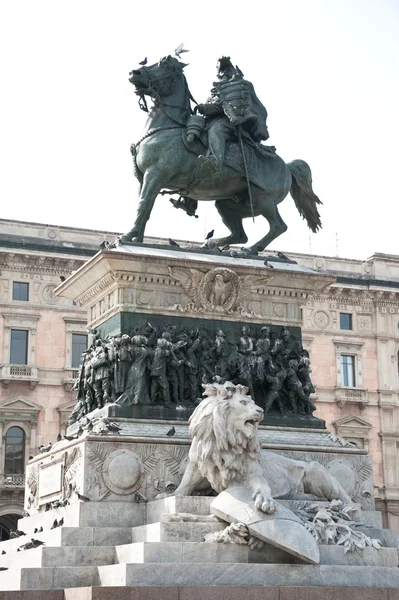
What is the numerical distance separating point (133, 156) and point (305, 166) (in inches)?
120

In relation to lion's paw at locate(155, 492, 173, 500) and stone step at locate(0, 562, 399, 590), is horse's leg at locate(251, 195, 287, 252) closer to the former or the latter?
lion's paw at locate(155, 492, 173, 500)

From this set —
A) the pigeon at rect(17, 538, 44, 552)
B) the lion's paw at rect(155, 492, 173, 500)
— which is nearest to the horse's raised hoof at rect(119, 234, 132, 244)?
the lion's paw at rect(155, 492, 173, 500)

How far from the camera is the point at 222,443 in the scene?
1410 cm

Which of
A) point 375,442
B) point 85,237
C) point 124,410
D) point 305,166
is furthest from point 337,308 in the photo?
point 124,410

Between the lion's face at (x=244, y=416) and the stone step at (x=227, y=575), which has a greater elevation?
the lion's face at (x=244, y=416)

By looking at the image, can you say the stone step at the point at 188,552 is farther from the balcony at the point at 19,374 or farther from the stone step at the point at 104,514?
the balcony at the point at 19,374

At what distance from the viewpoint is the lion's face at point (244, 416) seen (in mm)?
14156

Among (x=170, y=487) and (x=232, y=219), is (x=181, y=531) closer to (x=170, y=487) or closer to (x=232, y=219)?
(x=170, y=487)

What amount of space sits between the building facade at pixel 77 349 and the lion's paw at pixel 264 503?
3477 cm

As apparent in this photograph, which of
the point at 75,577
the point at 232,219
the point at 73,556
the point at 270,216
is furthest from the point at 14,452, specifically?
the point at 75,577

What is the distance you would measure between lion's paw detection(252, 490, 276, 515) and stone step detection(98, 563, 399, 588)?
0.66 metres

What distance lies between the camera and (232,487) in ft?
46.4

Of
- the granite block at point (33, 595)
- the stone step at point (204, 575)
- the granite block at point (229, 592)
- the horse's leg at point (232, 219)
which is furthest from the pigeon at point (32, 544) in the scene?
the horse's leg at point (232, 219)

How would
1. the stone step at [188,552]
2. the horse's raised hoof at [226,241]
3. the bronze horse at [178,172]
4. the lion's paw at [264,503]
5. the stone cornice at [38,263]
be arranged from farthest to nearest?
the stone cornice at [38,263] < the horse's raised hoof at [226,241] < the bronze horse at [178,172] < the lion's paw at [264,503] < the stone step at [188,552]
